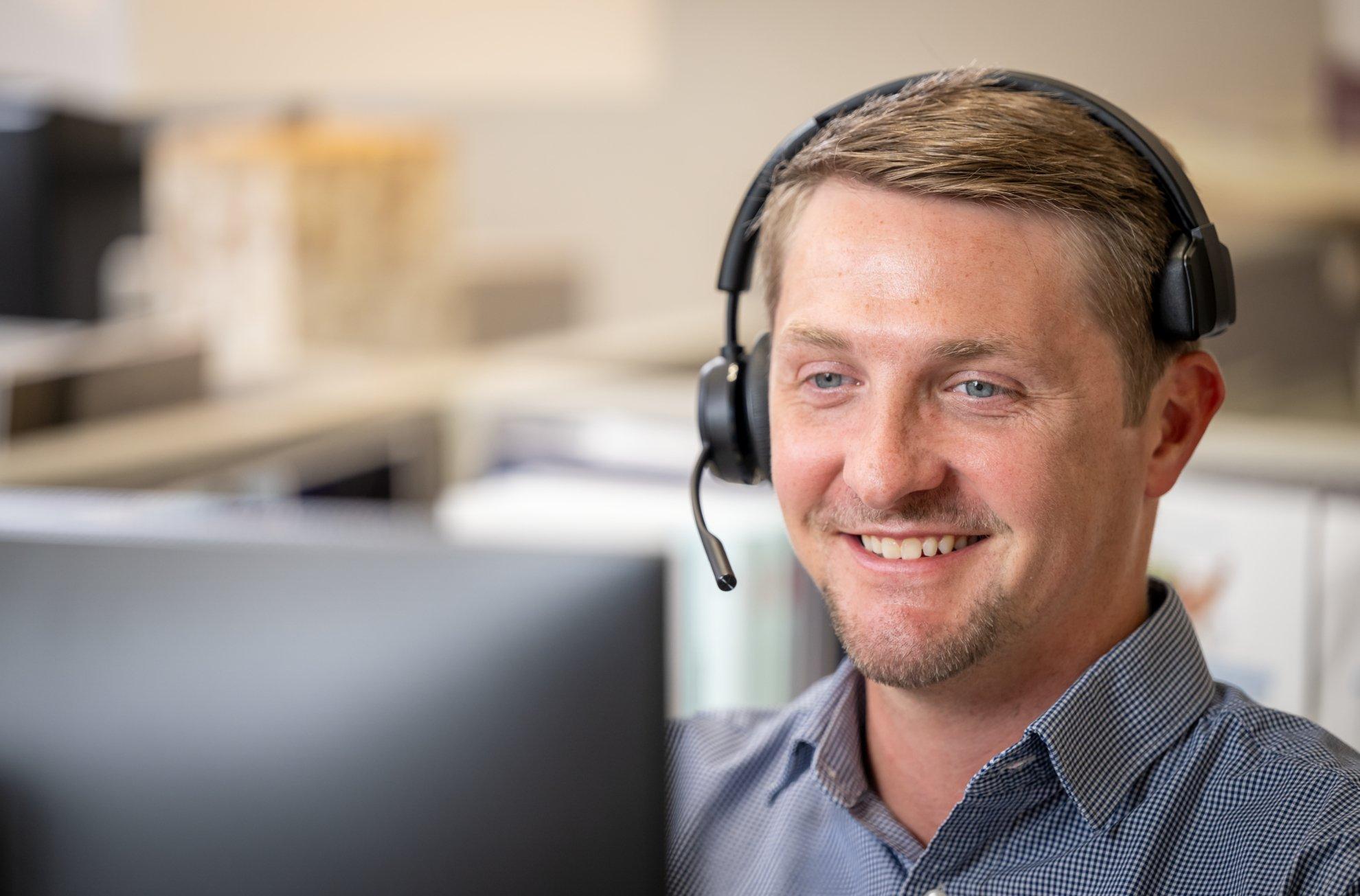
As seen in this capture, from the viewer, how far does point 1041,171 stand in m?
0.80

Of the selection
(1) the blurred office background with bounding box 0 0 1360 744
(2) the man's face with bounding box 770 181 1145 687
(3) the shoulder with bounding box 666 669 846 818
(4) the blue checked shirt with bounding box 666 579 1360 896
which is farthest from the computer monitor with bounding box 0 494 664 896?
(3) the shoulder with bounding box 666 669 846 818

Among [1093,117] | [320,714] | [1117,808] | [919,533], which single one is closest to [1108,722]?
[1117,808]

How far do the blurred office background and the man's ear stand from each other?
246 mm

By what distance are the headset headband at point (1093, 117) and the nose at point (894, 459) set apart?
203 mm

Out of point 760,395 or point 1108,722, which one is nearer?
point 1108,722

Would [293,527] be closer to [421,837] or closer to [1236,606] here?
[421,837]

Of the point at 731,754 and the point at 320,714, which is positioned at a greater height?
the point at 320,714

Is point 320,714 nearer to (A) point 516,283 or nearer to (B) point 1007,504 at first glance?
(B) point 1007,504

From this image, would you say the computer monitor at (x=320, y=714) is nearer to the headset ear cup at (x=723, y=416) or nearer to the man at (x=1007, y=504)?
the man at (x=1007, y=504)

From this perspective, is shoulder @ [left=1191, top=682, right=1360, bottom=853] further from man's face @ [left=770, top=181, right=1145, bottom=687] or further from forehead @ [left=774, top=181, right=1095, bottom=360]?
forehead @ [left=774, top=181, right=1095, bottom=360]

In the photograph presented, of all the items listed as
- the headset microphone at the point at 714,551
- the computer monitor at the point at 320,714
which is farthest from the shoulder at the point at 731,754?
the computer monitor at the point at 320,714

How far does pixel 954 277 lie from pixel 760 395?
0.20 metres

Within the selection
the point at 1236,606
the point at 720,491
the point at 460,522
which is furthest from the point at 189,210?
the point at 1236,606

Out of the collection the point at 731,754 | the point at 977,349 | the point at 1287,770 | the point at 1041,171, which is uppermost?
the point at 1041,171
